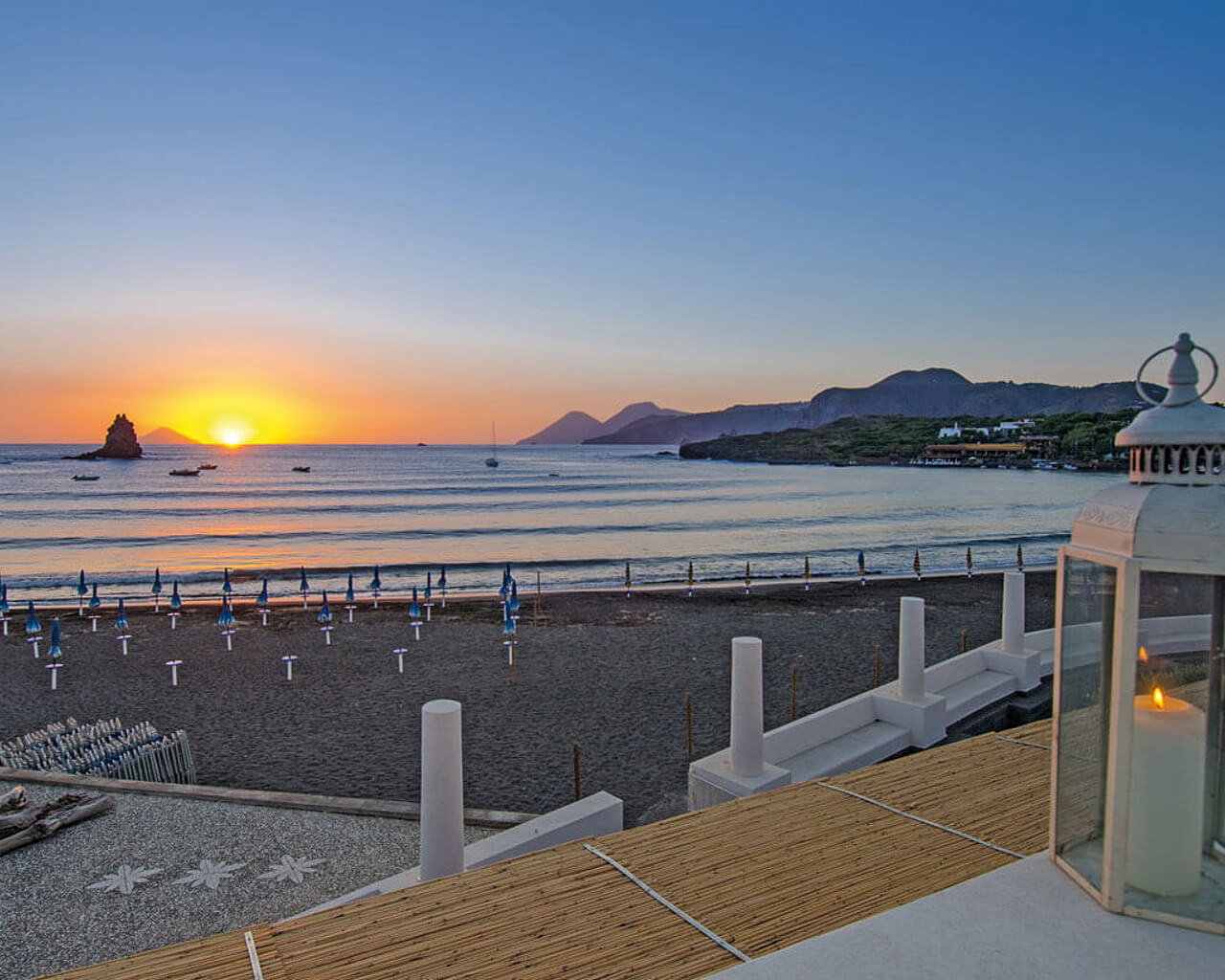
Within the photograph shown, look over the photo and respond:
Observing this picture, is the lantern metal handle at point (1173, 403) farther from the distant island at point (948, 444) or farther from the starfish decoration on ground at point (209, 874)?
the distant island at point (948, 444)

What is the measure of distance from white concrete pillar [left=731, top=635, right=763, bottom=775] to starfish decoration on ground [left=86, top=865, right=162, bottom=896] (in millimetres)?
4848

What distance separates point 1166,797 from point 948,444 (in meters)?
147

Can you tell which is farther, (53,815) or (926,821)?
(53,815)

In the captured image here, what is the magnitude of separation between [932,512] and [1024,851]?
1986 inches

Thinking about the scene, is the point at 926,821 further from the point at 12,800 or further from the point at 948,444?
the point at 948,444

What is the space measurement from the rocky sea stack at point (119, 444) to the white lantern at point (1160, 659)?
596 feet

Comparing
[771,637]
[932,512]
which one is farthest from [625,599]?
[932,512]

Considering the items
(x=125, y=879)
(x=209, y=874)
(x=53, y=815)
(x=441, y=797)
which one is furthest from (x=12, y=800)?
(x=441, y=797)

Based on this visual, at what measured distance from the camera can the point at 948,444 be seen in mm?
137875

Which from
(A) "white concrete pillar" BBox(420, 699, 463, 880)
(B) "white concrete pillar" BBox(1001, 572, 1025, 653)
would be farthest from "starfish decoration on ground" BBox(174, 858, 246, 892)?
(B) "white concrete pillar" BBox(1001, 572, 1025, 653)

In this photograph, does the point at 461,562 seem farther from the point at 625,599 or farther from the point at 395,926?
the point at 395,926

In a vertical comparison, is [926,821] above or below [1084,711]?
below

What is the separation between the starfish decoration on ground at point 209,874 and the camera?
6332 millimetres

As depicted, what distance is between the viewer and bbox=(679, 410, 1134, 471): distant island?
380ft
